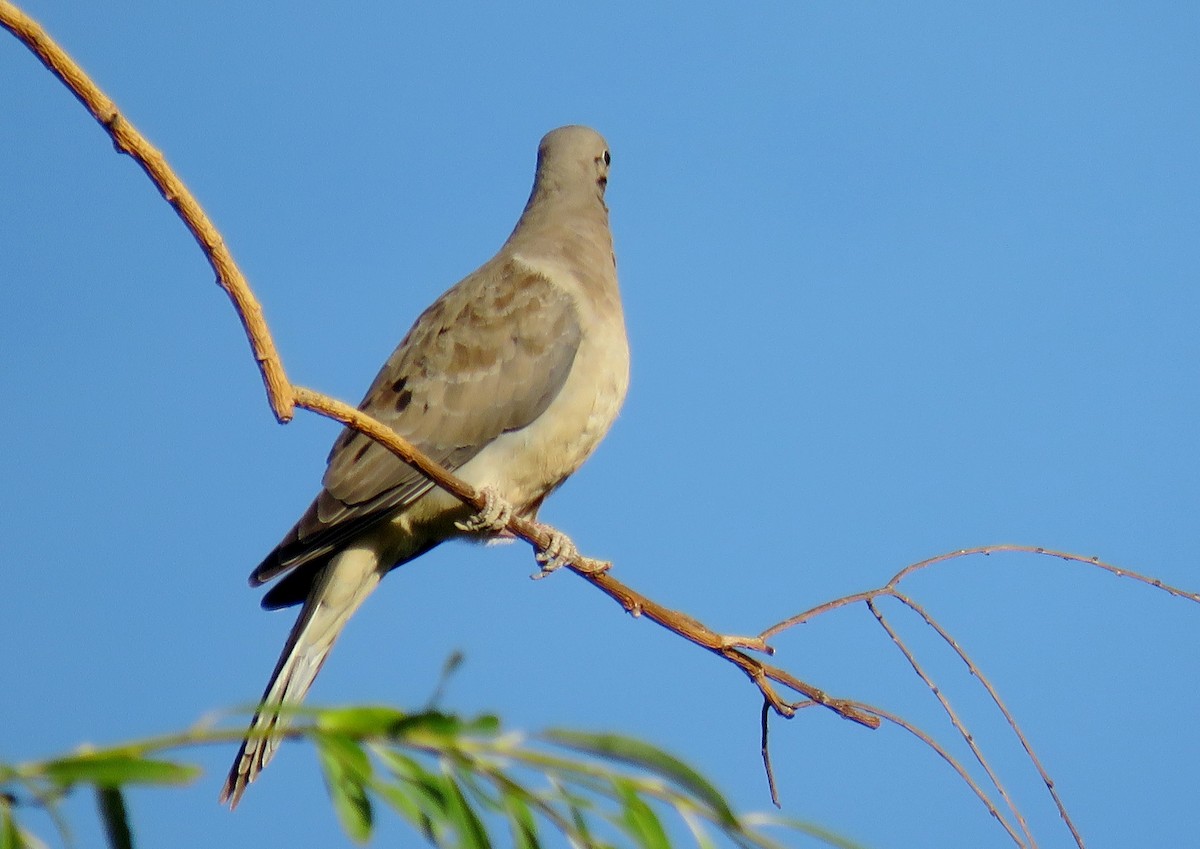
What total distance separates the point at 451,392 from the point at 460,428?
0.51ft

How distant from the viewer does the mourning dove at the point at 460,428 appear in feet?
15.0

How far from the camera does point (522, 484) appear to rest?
15.8 feet

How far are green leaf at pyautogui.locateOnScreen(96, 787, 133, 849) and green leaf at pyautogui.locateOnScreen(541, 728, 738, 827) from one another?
1.11 feet

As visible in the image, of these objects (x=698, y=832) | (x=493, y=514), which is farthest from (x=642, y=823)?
(x=493, y=514)

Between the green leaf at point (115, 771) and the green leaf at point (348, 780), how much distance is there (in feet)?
0.49

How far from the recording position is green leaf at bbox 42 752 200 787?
38.2 inches

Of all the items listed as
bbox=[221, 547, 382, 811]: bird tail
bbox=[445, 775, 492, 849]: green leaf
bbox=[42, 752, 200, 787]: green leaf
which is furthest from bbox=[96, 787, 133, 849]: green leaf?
bbox=[221, 547, 382, 811]: bird tail

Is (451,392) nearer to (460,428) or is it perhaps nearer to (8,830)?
(460,428)

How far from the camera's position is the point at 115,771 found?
987mm

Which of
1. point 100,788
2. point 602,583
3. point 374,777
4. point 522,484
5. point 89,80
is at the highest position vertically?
point 522,484

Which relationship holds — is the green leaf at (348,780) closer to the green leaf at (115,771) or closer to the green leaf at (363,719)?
the green leaf at (363,719)

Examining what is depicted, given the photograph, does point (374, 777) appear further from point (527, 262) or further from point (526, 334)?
point (527, 262)

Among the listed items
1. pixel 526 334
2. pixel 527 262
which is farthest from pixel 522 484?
pixel 527 262

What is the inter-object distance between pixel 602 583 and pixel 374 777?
2.44 meters
